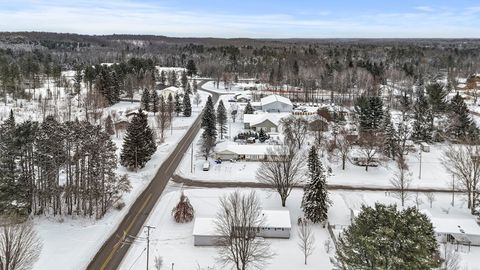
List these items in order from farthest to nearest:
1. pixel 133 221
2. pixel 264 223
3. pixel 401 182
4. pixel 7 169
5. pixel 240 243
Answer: pixel 401 182, pixel 133 221, pixel 7 169, pixel 264 223, pixel 240 243

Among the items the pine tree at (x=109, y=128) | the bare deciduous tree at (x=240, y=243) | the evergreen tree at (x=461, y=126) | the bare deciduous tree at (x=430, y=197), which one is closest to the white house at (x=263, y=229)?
the bare deciduous tree at (x=240, y=243)

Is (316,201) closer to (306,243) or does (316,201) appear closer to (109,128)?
(306,243)

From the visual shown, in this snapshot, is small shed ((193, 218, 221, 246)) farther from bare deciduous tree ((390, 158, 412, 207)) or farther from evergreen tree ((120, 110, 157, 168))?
evergreen tree ((120, 110, 157, 168))

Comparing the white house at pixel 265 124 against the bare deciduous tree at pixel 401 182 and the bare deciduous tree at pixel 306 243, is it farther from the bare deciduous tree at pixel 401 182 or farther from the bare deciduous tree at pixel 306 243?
the bare deciduous tree at pixel 306 243

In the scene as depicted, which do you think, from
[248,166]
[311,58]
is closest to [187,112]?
[248,166]

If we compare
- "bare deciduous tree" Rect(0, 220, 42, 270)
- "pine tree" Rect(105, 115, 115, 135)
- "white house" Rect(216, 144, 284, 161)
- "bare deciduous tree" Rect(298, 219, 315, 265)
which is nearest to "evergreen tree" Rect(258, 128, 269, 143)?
"white house" Rect(216, 144, 284, 161)

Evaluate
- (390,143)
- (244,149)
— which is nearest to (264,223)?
(244,149)
